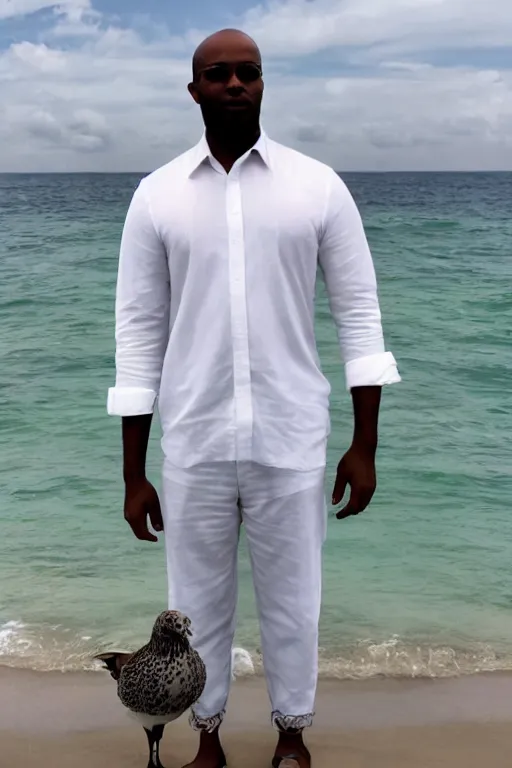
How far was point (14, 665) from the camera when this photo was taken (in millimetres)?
→ 3896

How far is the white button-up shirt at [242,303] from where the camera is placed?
240cm

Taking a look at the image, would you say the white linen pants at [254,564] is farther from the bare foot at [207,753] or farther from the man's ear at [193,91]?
the man's ear at [193,91]

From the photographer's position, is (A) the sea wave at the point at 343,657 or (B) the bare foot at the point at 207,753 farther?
(A) the sea wave at the point at 343,657

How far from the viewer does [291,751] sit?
114 inches

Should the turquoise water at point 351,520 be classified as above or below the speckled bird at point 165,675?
below

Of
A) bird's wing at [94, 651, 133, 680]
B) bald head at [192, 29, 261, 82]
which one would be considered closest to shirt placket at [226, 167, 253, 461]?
bald head at [192, 29, 261, 82]

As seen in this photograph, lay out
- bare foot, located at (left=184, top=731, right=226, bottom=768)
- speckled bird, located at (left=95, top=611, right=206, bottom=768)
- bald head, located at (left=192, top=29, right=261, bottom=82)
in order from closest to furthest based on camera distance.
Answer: bald head, located at (left=192, top=29, right=261, bottom=82) → speckled bird, located at (left=95, top=611, right=206, bottom=768) → bare foot, located at (left=184, top=731, right=226, bottom=768)

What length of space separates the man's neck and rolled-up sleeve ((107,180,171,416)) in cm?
21

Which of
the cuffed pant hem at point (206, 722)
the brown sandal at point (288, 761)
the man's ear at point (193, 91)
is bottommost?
the brown sandal at point (288, 761)

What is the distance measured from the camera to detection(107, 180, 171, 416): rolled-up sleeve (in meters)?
2.49

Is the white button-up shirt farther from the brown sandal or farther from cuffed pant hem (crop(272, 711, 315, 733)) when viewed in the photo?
the brown sandal

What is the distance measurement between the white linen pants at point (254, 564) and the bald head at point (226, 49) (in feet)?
3.34

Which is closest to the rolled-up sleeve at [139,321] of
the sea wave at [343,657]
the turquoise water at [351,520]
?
the sea wave at [343,657]

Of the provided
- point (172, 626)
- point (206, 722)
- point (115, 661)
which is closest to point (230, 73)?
point (172, 626)
